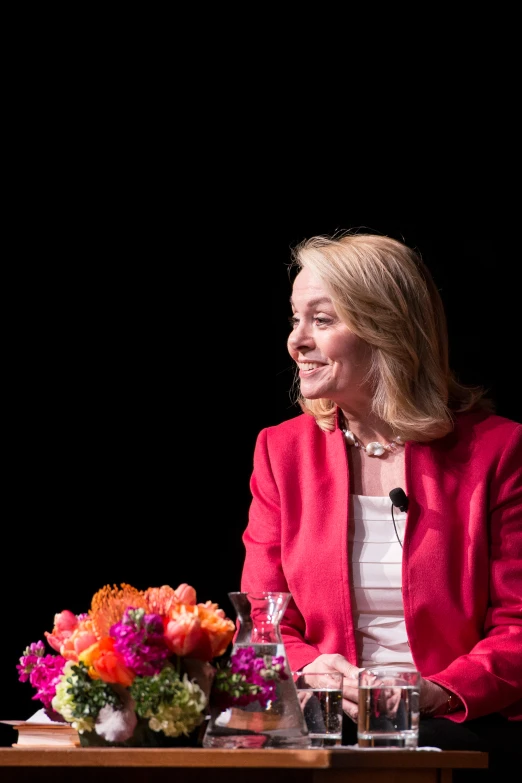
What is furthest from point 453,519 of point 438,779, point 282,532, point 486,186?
point 486,186

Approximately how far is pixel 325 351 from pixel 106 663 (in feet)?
3.85

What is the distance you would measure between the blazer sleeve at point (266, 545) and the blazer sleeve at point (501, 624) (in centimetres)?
33

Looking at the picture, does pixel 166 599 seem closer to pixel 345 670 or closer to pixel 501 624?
pixel 345 670

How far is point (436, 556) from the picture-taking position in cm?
247

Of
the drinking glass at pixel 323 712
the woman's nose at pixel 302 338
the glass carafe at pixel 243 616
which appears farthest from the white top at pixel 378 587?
the glass carafe at pixel 243 616

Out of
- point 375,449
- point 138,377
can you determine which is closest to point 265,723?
point 375,449

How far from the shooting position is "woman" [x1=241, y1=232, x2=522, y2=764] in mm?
2449

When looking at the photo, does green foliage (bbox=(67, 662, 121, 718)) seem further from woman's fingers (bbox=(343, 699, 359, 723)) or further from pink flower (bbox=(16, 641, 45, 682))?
woman's fingers (bbox=(343, 699, 359, 723))

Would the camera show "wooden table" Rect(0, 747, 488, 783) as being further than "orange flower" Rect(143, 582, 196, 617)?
No

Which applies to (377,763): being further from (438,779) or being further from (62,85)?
(62,85)

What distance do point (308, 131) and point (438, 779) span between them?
2.21 m

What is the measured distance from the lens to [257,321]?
136 inches

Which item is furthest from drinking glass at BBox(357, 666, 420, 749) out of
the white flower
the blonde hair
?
the blonde hair

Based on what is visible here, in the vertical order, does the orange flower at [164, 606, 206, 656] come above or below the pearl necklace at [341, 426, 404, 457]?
below
